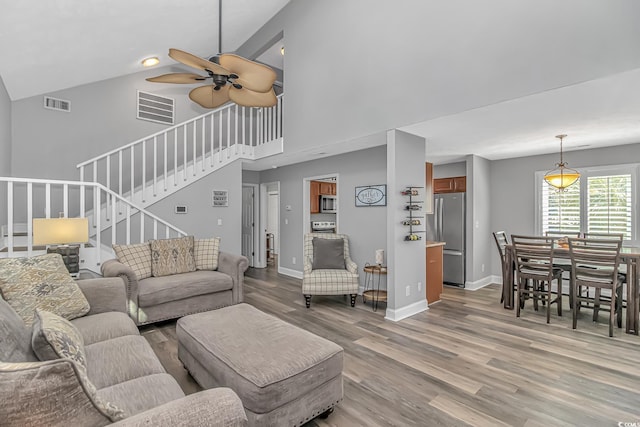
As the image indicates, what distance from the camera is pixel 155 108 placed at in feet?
19.5

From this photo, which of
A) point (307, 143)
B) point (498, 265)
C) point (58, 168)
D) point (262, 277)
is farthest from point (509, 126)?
point (58, 168)

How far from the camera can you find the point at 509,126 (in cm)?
358

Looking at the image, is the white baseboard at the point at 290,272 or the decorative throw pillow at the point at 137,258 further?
the white baseboard at the point at 290,272

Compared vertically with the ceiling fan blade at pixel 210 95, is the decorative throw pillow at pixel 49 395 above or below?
below

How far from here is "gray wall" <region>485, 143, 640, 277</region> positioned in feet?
16.1

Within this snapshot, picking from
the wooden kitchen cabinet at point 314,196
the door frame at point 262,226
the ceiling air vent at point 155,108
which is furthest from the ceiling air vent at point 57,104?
the wooden kitchen cabinet at point 314,196

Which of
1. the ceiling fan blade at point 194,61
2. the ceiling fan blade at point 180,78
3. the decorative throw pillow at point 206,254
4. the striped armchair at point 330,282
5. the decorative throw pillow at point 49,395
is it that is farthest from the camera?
the striped armchair at point 330,282

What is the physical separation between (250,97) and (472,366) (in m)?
3.26

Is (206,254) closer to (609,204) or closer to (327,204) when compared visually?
(327,204)

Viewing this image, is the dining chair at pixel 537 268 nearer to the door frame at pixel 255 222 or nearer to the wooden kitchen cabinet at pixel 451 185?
the wooden kitchen cabinet at pixel 451 185

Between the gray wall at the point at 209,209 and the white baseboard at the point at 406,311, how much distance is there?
3154 millimetres

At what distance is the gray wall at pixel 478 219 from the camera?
528 cm

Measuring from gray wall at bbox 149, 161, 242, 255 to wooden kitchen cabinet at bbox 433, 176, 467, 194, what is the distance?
372 cm

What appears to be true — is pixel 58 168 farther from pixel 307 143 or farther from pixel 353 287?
pixel 353 287
